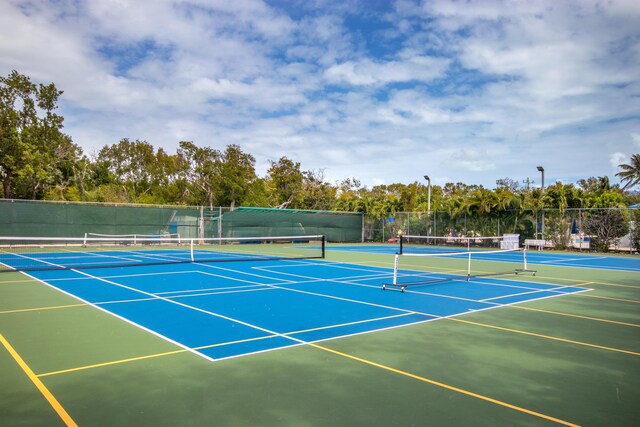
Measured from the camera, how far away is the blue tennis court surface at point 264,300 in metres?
7.20

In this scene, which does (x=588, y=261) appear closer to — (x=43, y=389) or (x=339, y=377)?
(x=339, y=377)

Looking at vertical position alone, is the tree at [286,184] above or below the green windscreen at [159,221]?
above

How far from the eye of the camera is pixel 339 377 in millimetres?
5234

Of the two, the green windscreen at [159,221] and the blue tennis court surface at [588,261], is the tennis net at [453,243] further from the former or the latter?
the blue tennis court surface at [588,261]

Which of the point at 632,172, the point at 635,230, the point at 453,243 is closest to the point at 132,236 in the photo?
the point at 453,243

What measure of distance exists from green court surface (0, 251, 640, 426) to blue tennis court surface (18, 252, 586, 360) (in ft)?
1.51

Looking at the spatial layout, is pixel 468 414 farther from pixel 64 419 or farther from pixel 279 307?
pixel 279 307

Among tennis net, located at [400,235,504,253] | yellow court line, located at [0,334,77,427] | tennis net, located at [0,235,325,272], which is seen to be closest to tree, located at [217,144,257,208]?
tennis net, located at [0,235,325,272]

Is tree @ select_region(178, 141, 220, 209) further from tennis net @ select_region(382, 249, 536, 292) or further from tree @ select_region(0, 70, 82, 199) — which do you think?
tennis net @ select_region(382, 249, 536, 292)

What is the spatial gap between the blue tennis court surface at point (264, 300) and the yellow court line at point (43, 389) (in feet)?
5.79

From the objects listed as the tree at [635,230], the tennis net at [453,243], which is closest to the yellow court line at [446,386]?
the tennis net at [453,243]

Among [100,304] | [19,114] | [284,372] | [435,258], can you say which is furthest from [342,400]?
[19,114]

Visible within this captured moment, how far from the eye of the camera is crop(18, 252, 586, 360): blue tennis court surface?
7.20m

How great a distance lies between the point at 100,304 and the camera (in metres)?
9.49
